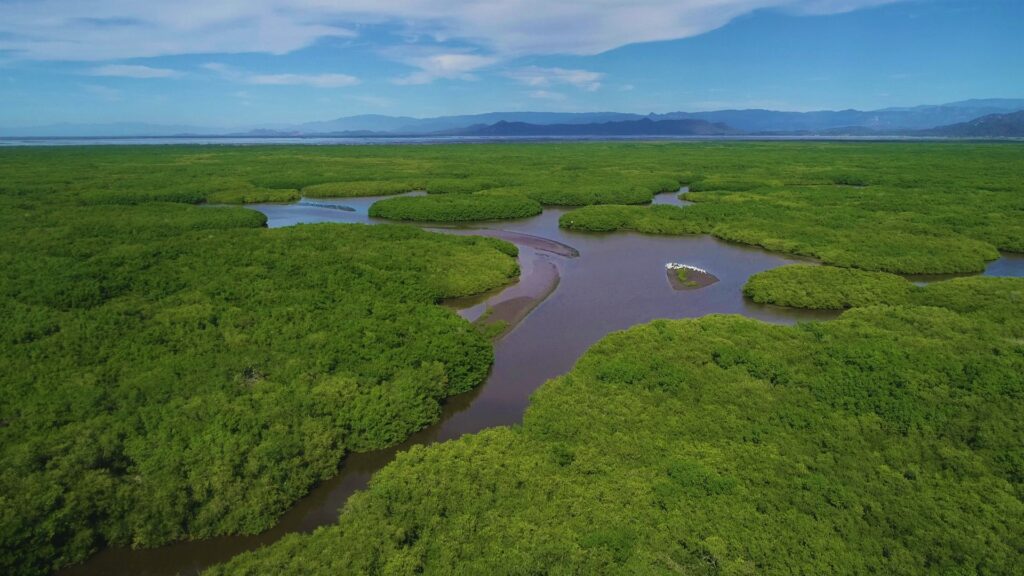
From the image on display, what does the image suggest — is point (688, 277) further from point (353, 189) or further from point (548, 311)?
point (353, 189)

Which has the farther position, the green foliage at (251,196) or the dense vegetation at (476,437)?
the green foliage at (251,196)

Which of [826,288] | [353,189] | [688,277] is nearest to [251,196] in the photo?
[353,189]

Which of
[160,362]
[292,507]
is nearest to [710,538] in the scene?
[292,507]

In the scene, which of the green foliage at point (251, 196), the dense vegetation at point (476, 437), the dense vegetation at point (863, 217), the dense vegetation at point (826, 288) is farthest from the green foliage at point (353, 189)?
the dense vegetation at point (826, 288)

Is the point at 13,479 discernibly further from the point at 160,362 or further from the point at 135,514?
the point at 160,362

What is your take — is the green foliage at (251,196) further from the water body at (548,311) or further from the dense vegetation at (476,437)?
the dense vegetation at (476,437)
